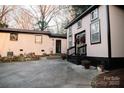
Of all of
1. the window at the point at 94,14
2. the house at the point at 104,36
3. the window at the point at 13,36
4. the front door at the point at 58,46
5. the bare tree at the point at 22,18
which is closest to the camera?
the house at the point at 104,36

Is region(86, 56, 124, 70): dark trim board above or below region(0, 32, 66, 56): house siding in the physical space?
below

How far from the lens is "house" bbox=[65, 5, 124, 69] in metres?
5.26

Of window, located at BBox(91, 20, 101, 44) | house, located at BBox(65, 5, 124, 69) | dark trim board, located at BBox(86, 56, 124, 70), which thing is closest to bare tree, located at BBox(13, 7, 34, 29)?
house, located at BBox(65, 5, 124, 69)

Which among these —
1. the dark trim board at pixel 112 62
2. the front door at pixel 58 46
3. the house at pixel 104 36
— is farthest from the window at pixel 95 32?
the front door at pixel 58 46

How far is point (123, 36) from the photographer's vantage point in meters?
5.53

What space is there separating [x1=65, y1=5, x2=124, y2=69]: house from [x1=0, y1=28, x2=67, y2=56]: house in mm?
3792

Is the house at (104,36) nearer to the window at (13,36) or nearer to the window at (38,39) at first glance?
the window at (38,39)

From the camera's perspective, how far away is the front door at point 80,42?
24.0 feet

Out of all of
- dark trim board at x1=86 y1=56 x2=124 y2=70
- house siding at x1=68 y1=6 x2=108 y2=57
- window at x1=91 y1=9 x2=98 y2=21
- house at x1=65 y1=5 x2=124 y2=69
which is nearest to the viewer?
dark trim board at x1=86 y1=56 x2=124 y2=70

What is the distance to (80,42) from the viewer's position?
7.92 meters

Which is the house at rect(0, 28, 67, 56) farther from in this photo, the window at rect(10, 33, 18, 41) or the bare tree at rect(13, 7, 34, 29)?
the bare tree at rect(13, 7, 34, 29)

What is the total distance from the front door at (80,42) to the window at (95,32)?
92cm
